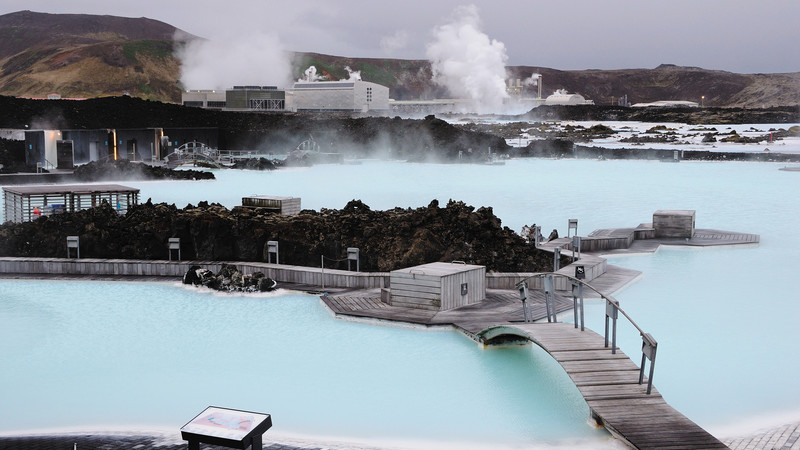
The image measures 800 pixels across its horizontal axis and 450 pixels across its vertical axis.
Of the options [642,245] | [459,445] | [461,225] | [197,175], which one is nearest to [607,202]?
[642,245]

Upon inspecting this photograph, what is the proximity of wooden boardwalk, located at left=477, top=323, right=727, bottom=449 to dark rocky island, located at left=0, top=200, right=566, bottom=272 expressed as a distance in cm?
492

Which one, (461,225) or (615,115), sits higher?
(615,115)

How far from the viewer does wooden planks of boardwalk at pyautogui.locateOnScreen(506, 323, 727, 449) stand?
5699mm

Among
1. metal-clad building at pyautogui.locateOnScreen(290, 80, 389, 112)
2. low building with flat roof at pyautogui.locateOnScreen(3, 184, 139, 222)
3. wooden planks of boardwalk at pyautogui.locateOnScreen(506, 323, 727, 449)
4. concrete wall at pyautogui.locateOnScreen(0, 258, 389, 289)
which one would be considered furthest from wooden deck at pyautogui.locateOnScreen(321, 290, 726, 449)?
metal-clad building at pyautogui.locateOnScreen(290, 80, 389, 112)

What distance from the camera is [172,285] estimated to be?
490 inches

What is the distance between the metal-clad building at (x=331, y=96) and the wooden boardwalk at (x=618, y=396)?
67628 millimetres

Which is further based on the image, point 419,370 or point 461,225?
point 461,225

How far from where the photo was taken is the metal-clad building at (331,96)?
7425cm

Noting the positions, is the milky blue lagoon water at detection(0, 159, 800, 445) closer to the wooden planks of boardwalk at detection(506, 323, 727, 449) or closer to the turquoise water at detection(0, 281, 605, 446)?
the turquoise water at detection(0, 281, 605, 446)

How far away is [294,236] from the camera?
1373 cm

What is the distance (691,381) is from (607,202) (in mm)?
19662

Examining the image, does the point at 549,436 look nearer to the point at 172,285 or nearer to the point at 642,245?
the point at 172,285

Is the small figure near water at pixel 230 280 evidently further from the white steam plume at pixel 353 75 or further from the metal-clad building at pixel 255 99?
the white steam plume at pixel 353 75

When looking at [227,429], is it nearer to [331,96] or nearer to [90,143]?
[90,143]
